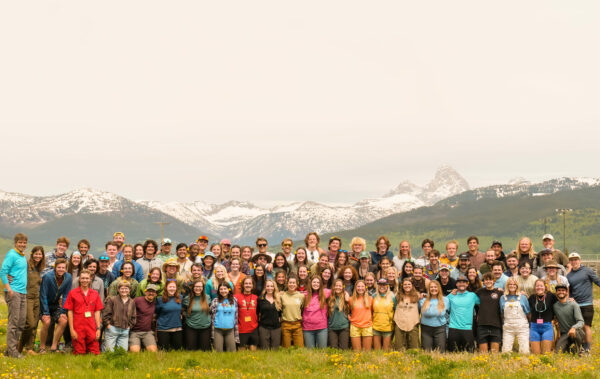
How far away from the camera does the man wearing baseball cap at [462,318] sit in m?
16.3

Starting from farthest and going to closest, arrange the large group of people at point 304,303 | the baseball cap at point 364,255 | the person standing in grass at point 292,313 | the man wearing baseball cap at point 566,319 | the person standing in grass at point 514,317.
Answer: the baseball cap at point 364,255, the person standing in grass at point 292,313, the person standing in grass at point 514,317, the man wearing baseball cap at point 566,319, the large group of people at point 304,303

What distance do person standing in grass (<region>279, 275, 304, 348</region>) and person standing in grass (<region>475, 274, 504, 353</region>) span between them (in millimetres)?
5661

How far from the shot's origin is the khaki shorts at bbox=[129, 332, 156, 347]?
1608cm

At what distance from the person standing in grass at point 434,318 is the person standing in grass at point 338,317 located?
95.1 inches

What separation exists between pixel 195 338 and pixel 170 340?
31.2 inches

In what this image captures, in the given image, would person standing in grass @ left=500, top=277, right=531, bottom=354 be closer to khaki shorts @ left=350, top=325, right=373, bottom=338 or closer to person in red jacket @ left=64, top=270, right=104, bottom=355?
khaki shorts @ left=350, top=325, right=373, bottom=338

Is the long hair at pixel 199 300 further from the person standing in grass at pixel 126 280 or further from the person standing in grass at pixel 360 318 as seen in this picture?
the person standing in grass at pixel 360 318

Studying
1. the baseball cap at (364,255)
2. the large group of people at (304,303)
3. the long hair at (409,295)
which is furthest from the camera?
the baseball cap at (364,255)

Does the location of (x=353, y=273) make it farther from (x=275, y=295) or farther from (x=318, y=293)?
(x=275, y=295)

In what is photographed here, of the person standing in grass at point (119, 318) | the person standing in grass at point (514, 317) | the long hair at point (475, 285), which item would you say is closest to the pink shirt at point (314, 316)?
the long hair at point (475, 285)

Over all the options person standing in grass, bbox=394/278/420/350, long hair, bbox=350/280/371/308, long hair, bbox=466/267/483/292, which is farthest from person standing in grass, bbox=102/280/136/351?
long hair, bbox=466/267/483/292

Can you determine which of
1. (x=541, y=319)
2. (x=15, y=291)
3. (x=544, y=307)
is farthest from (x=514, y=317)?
→ (x=15, y=291)

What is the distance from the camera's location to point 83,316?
50.2 feet

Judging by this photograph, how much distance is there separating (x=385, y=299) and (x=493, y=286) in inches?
134
